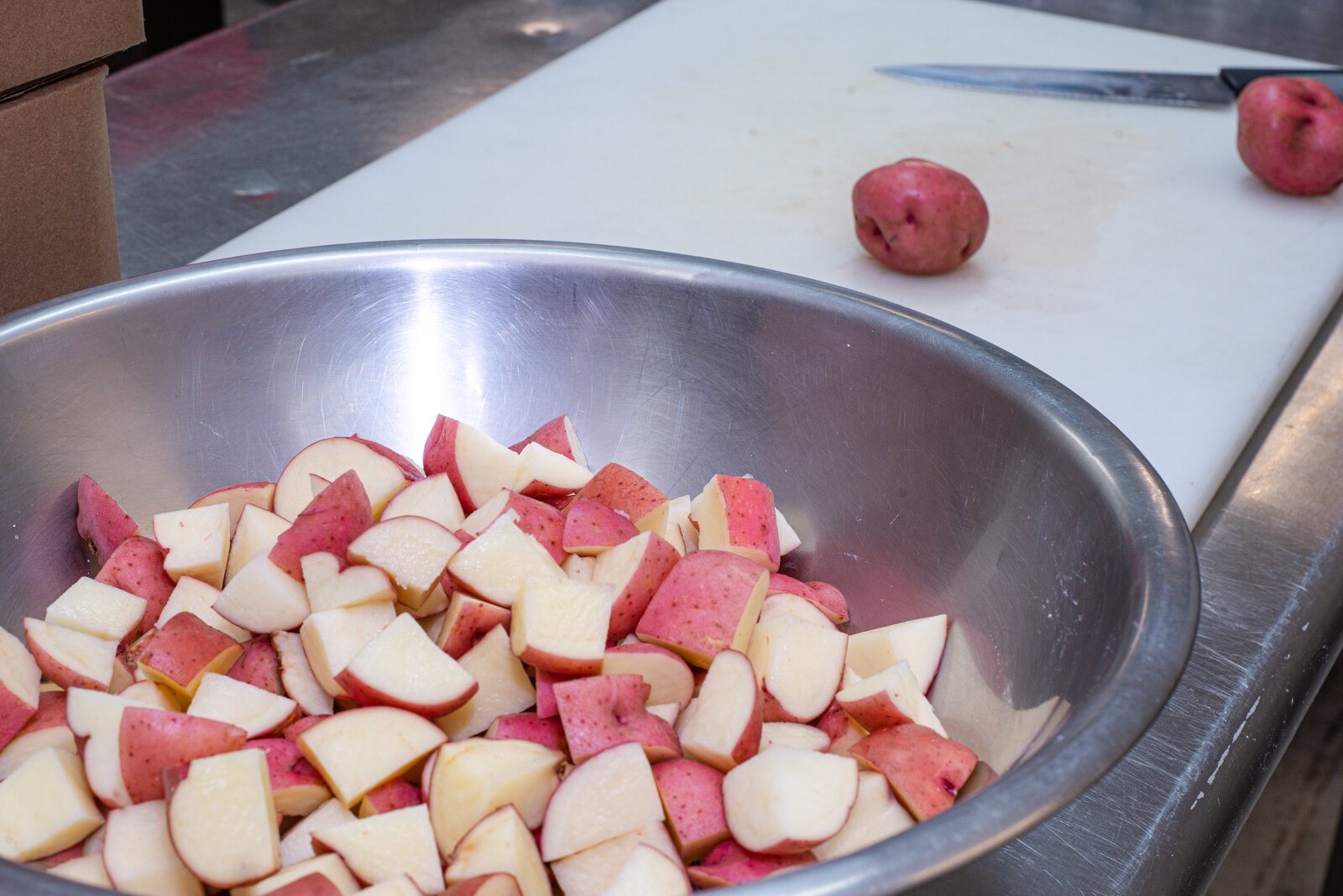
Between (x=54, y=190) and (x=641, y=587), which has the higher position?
(x=54, y=190)

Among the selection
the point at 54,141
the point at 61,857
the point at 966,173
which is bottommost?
the point at 61,857

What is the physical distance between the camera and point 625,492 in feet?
3.00

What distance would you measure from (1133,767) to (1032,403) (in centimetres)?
24

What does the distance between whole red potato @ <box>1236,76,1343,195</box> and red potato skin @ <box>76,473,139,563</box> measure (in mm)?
1327

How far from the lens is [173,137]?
5.50 feet

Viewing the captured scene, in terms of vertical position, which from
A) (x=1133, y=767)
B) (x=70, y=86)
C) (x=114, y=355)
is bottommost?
(x=1133, y=767)

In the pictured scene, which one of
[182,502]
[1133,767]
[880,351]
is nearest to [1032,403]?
[880,351]

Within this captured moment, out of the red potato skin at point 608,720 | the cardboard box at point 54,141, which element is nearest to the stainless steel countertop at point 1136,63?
the red potato skin at point 608,720

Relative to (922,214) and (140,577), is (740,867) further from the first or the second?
(922,214)

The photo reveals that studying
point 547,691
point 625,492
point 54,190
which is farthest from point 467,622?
point 54,190

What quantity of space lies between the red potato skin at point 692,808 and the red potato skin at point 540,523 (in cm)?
21

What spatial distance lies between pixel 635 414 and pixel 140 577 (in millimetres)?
383

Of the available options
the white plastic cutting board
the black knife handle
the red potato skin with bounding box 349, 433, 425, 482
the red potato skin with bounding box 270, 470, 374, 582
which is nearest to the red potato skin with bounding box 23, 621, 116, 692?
the red potato skin with bounding box 270, 470, 374, 582

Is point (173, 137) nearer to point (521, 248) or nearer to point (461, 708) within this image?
point (521, 248)
